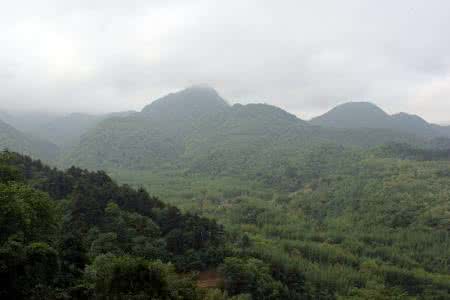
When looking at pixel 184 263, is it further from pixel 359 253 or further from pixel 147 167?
pixel 147 167

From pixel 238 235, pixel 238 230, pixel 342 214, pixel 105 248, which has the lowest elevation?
pixel 342 214

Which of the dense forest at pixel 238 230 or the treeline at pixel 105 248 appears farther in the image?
the dense forest at pixel 238 230

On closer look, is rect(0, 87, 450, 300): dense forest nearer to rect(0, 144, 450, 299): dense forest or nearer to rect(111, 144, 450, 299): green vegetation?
rect(0, 144, 450, 299): dense forest

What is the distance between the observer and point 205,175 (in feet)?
578

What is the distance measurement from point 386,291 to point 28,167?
51356mm

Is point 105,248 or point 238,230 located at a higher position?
point 105,248

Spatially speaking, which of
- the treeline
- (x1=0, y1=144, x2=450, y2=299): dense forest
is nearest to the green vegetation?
(x1=0, y1=144, x2=450, y2=299): dense forest

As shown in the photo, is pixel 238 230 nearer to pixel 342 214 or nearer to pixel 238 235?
pixel 238 235

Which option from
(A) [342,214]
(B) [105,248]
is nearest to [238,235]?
(B) [105,248]

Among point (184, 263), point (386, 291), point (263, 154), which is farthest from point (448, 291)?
point (263, 154)

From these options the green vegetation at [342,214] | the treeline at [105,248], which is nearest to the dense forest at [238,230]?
the treeline at [105,248]

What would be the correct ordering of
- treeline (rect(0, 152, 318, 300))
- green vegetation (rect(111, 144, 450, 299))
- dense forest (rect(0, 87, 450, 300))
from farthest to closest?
green vegetation (rect(111, 144, 450, 299)) < dense forest (rect(0, 87, 450, 300)) < treeline (rect(0, 152, 318, 300))

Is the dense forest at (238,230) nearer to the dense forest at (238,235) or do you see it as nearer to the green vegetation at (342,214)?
the dense forest at (238,235)

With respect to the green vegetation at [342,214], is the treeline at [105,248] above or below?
above
